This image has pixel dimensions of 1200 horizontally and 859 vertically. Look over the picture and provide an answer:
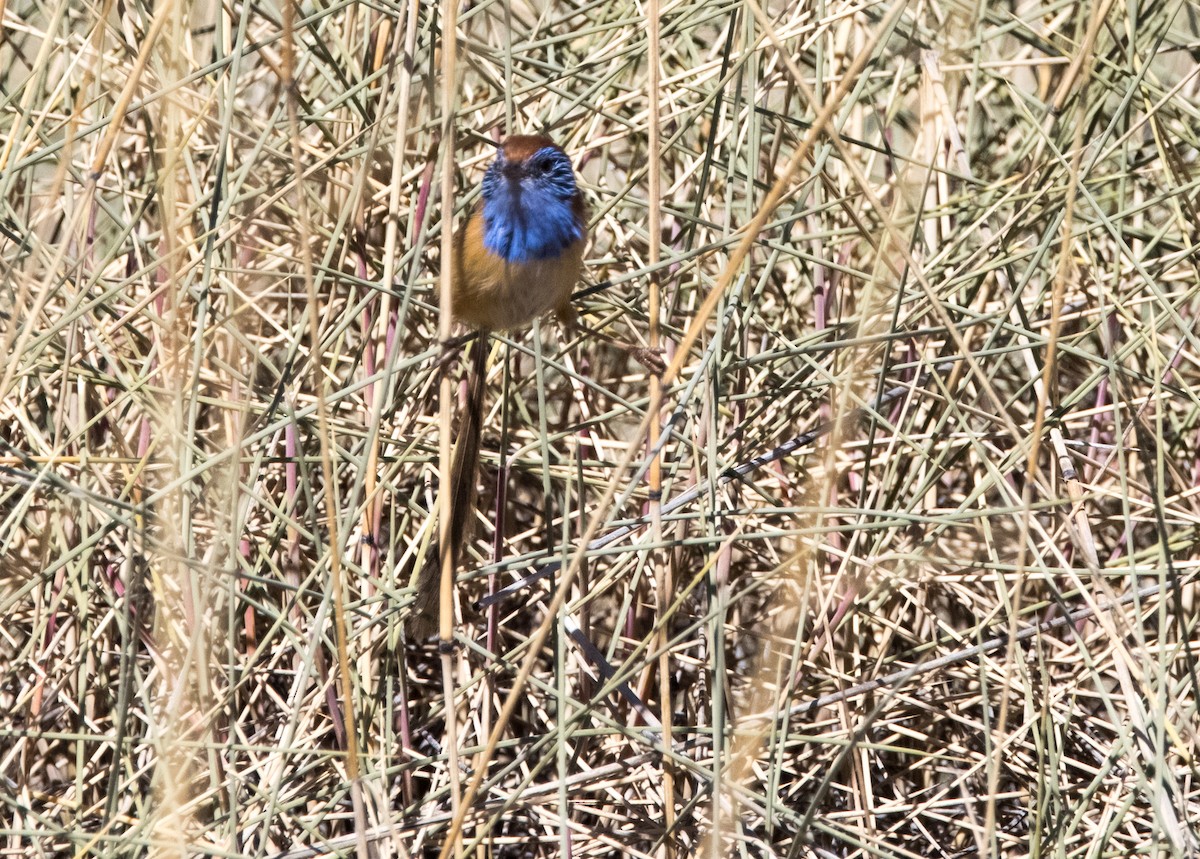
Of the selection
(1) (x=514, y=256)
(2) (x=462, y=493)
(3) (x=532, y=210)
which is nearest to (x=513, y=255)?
(1) (x=514, y=256)

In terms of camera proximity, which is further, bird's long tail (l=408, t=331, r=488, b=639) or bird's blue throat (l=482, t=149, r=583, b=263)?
bird's blue throat (l=482, t=149, r=583, b=263)

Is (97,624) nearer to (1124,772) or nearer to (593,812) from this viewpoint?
(593,812)

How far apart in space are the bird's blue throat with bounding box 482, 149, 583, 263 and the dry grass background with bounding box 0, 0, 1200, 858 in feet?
0.58

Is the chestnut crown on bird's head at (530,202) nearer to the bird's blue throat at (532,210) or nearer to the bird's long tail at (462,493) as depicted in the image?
the bird's blue throat at (532,210)

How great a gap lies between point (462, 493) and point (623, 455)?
382 millimetres

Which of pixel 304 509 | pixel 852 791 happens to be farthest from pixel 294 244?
pixel 852 791

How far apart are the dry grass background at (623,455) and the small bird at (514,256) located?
12 cm

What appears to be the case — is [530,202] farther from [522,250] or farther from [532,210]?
[522,250]

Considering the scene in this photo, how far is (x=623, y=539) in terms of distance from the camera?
305 cm

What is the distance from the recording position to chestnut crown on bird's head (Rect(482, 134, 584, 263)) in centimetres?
288

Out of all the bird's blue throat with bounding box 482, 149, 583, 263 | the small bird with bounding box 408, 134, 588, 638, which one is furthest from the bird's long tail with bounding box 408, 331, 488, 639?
the bird's blue throat with bounding box 482, 149, 583, 263

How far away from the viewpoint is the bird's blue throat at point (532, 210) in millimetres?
2932

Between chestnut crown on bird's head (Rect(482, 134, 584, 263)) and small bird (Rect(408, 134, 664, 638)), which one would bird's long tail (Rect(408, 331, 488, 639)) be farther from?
chestnut crown on bird's head (Rect(482, 134, 584, 263))

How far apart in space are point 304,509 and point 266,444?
44 cm
